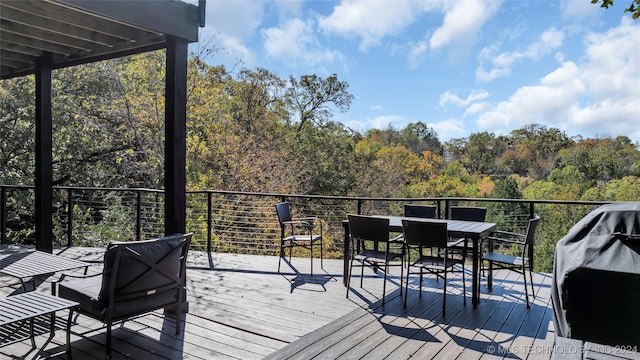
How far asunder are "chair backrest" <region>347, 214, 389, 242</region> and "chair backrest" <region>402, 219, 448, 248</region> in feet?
0.69

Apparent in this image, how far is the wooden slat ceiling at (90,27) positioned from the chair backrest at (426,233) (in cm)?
257

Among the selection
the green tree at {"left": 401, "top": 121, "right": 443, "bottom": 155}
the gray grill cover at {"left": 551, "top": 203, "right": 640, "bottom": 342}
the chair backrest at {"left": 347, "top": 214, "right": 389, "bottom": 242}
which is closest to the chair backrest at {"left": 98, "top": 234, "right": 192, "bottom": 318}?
the chair backrest at {"left": 347, "top": 214, "right": 389, "bottom": 242}

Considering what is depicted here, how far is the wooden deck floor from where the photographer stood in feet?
8.63

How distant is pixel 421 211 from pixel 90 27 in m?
4.02

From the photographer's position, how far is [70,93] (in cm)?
959

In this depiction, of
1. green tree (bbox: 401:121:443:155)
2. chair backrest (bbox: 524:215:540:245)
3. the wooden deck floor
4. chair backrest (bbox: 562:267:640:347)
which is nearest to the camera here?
chair backrest (bbox: 562:267:640:347)

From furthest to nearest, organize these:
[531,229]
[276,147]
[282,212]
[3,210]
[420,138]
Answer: [420,138], [276,147], [3,210], [282,212], [531,229]

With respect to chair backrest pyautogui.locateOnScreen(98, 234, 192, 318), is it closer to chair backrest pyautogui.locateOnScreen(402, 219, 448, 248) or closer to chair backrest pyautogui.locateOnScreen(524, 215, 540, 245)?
chair backrest pyautogui.locateOnScreen(402, 219, 448, 248)

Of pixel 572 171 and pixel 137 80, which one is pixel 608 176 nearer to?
pixel 572 171

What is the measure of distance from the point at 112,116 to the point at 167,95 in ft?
25.4

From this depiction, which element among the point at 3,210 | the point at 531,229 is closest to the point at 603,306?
the point at 531,229

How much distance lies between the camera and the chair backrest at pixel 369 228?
3.72 meters

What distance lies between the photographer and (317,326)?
309 cm

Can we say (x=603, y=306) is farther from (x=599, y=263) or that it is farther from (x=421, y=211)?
(x=421, y=211)
